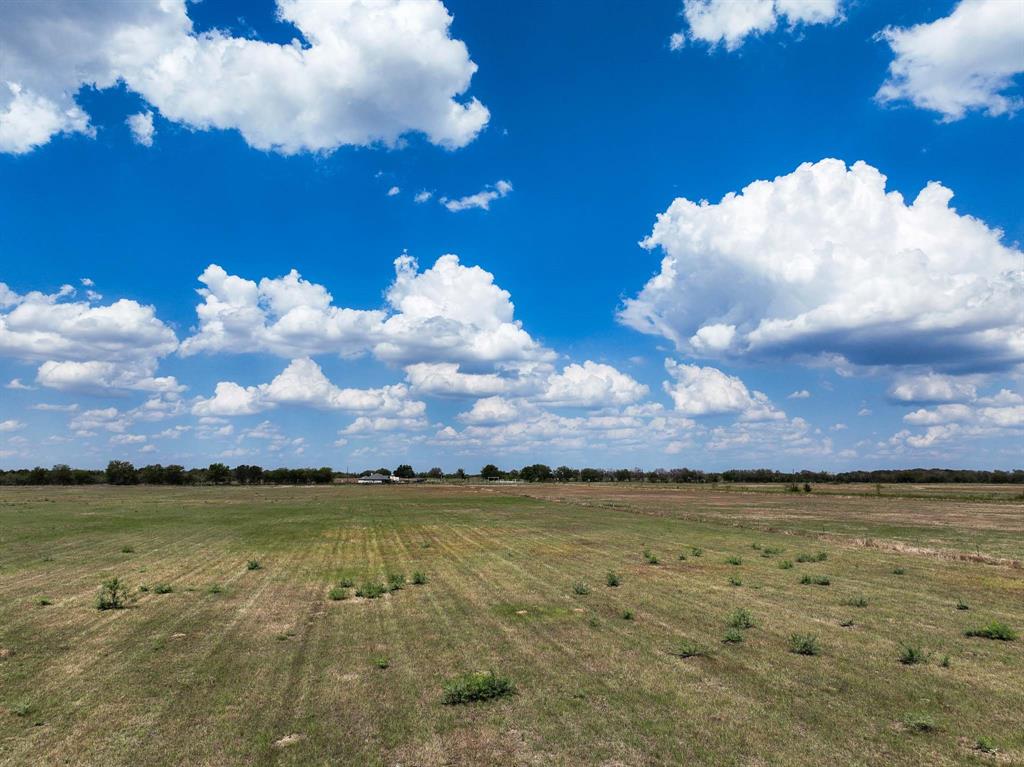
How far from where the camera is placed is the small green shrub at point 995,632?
14609mm

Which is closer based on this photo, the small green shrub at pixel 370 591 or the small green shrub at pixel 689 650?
the small green shrub at pixel 689 650

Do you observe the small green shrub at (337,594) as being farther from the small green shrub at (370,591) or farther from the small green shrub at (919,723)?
the small green shrub at (919,723)

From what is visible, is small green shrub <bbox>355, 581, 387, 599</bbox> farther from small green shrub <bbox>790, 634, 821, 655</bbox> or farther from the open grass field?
small green shrub <bbox>790, 634, 821, 655</bbox>

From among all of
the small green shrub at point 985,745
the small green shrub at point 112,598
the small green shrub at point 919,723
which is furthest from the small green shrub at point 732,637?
the small green shrub at point 112,598

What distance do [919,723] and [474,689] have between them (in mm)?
7339

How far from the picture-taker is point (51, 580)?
917 inches

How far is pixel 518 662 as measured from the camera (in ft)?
42.0

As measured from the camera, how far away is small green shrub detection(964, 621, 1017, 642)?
14.6 metres

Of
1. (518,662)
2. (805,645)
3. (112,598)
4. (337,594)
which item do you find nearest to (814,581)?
(805,645)

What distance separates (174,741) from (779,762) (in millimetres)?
9015

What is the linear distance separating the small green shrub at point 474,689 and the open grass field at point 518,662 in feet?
0.59

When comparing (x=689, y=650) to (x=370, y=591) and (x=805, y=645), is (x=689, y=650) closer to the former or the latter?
(x=805, y=645)

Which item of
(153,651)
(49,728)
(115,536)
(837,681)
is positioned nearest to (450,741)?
(49,728)

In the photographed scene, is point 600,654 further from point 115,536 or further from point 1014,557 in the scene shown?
point 115,536
